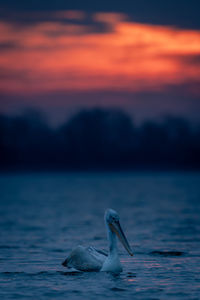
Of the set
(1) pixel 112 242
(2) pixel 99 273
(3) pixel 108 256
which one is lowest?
(2) pixel 99 273

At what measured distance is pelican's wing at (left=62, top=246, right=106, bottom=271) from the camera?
10.4 meters

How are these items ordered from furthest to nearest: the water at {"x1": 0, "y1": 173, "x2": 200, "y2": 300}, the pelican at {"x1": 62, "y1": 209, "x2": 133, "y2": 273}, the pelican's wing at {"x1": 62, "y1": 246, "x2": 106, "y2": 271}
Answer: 1. the pelican's wing at {"x1": 62, "y1": 246, "x2": 106, "y2": 271}
2. the pelican at {"x1": 62, "y1": 209, "x2": 133, "y2": 273}
3. the water at {"x1": 0, "y1": 173, "x2": 200, "y2": 300}

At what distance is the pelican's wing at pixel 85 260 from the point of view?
1037 centimetres

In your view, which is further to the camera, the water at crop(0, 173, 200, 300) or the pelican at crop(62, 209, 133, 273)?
the pelican at crop(62, 209, 133, 273)

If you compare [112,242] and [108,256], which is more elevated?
[112,242]

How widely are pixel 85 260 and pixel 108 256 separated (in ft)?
1.76

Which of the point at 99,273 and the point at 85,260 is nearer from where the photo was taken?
the point at 99,273

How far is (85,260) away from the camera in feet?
34.5

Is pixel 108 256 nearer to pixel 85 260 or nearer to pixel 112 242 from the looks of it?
pixel 112 242

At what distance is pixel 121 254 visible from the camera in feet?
40.5

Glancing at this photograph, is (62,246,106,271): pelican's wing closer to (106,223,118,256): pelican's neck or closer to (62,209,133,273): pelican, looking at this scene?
(62,209,133,273): pelican

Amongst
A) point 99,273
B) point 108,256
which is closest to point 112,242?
point 108,256

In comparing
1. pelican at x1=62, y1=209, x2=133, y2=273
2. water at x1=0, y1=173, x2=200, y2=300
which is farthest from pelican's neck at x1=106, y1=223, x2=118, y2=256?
water at x1=0, y1=173, x2=200, y2=300

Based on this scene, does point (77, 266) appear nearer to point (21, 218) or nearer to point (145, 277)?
point (145, 277)
